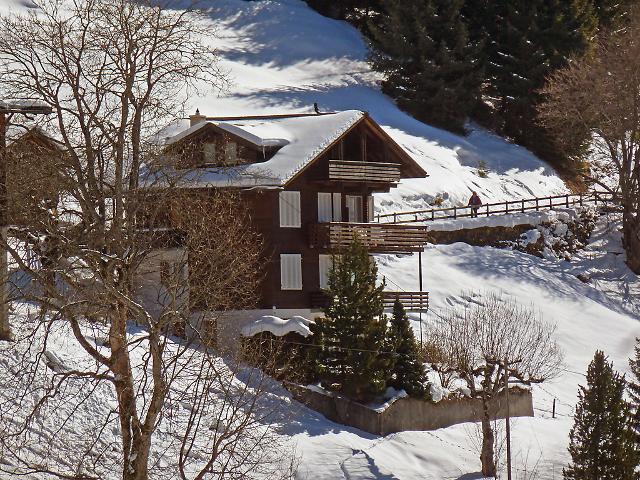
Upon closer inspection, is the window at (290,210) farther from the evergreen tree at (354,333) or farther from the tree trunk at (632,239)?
the tree trunk at (632,239)

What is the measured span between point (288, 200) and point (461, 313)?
364 inches

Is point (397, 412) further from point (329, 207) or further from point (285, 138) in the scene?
point (285, 138)

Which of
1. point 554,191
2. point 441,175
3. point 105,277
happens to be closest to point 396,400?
point 105,277

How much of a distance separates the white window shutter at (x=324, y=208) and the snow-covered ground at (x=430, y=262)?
560 centimetres

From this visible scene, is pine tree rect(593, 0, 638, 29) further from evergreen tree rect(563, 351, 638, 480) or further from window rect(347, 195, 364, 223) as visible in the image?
evergreen tree rect(563, 351, 638, 480)

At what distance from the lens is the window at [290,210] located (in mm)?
46250

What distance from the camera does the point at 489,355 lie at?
41688 millimetres

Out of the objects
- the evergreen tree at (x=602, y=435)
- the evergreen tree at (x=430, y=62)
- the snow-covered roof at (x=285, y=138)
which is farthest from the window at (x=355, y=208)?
the evergreen tree at (x=430, y=62)

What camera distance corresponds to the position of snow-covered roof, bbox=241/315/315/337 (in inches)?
1662

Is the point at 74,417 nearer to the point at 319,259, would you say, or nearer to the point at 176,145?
the point at 176,145

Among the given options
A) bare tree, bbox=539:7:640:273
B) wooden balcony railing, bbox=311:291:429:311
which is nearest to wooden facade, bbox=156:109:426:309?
wooden balcony railing, bbox=311:291:429:311

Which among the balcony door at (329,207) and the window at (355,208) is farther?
the window at (355,208)

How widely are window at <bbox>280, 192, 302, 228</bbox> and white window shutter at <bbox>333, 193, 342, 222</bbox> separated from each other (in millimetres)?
1967

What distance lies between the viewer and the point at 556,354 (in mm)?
49219
